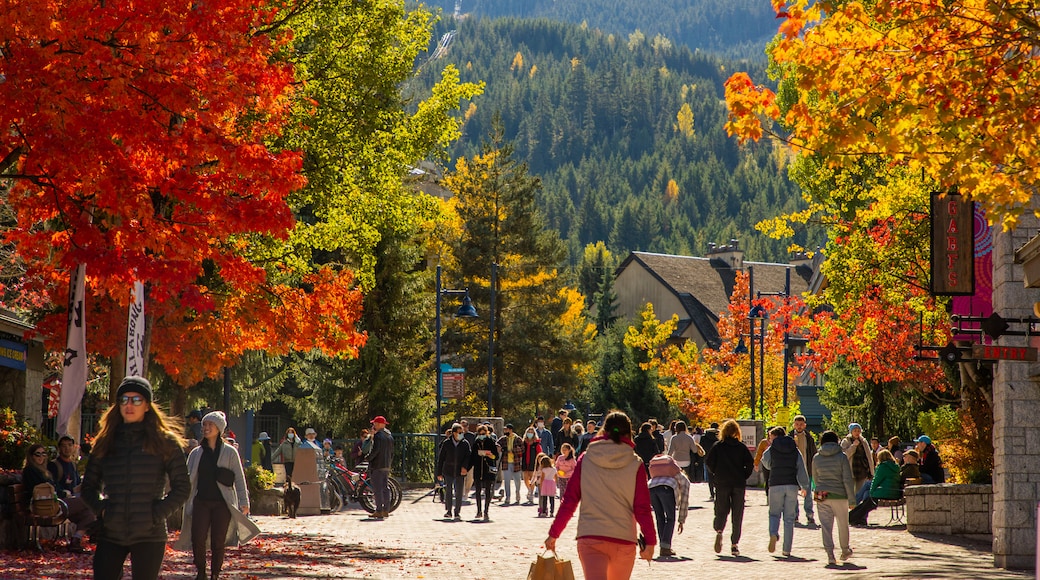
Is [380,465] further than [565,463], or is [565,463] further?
[565,463]

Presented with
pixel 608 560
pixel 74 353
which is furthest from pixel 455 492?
pixel 608 560

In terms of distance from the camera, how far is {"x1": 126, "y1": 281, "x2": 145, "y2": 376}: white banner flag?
15.7 m


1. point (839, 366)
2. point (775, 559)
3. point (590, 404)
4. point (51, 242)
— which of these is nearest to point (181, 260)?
point (51, 242)

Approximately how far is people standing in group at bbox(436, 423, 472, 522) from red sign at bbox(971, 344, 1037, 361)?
12402 mm

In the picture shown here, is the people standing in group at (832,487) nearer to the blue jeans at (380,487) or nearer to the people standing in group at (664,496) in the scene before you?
the people standing in group at (664,496)

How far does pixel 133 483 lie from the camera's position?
8.03 metres

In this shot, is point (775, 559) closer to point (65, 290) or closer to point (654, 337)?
point (65, 290)

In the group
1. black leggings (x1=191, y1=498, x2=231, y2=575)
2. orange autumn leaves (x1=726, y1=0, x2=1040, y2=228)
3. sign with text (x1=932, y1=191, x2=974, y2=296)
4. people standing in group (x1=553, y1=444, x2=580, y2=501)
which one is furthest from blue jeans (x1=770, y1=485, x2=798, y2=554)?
people standing in group (x1=553, y1=444, x2=580, y2=501)

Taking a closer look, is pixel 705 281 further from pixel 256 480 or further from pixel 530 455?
pixel 256 480

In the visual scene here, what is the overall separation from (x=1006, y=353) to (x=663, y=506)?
16.0 feet

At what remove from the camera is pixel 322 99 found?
64.8 feet

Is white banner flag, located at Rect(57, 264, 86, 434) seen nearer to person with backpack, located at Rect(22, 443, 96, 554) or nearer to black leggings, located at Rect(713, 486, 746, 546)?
person with backpack, located at Rect(22, 443, 96, 554)

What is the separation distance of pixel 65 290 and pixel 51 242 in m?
4.91

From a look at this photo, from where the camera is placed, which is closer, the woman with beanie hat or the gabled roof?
the woman with beanie hat
